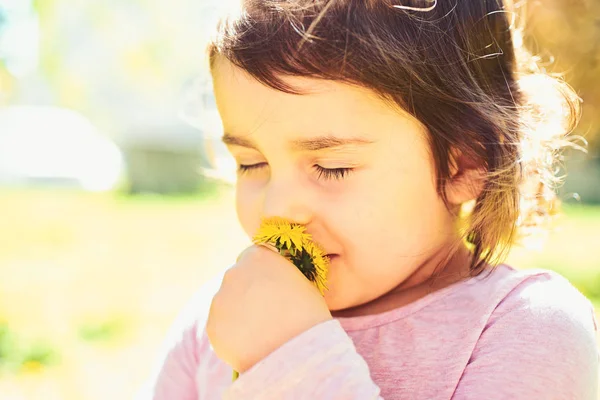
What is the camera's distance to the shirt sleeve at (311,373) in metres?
1.11

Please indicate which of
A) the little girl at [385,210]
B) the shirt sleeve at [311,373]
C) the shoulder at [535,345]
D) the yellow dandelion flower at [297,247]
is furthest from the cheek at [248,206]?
the shoulder at [535,345]

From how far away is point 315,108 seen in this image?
1.29 meters

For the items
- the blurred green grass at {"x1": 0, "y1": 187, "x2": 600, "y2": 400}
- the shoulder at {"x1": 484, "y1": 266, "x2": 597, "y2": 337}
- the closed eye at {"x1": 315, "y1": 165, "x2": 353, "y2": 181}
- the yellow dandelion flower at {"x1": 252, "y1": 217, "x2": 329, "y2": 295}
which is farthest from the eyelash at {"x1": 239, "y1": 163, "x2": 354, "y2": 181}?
the blurred green grass at {"x1": 0, "y1": 187, "x2": 600, "y2": 400}

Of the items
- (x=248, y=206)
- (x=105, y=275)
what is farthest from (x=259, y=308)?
(x=105, y=275)

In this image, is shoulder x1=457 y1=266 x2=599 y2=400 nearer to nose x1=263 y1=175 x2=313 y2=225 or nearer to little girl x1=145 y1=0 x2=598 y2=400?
little girl x1=145 y1=0 x2=598 y2=400

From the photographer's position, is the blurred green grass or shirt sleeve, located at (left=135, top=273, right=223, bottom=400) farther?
the blurred green grass

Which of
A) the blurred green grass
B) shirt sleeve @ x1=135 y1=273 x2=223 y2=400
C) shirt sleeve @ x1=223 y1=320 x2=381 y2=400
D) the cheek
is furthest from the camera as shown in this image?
the blurred green grass

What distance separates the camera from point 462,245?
1527 millimetres

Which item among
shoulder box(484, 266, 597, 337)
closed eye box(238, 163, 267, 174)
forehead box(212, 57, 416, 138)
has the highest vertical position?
forehead box(212, 57, 416, 138)

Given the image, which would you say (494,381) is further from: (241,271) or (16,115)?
(16,115)

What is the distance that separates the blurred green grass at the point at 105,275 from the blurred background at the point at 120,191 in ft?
0.04

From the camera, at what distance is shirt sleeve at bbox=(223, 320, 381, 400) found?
111cm

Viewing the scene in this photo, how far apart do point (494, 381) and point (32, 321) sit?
2.56 m

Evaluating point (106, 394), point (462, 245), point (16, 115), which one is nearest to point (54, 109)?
point (16, 115)
